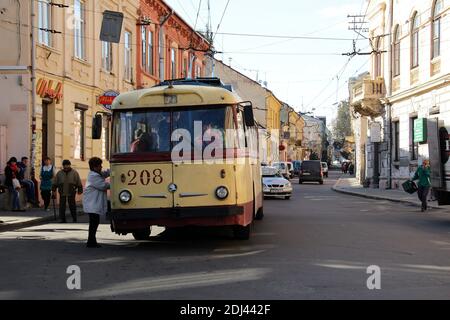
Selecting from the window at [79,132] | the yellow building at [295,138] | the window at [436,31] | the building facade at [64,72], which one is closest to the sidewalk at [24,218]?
the building facade at [64,72]

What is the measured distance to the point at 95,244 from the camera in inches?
434

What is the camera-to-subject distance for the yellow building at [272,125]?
68.2 meters

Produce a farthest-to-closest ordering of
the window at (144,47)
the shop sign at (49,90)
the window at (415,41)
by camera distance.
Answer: the window at (144,47) < the window at (415,41) < the shop sign at (49,90)

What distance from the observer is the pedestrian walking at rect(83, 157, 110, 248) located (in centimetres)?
1084

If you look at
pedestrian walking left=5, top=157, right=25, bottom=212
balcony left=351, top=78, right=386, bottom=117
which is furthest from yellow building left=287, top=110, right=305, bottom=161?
pedestrian walking left=5, top=157, right=25, bottom=212

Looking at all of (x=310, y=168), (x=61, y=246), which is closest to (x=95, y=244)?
(x=61, y=246)

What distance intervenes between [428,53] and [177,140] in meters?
20.7

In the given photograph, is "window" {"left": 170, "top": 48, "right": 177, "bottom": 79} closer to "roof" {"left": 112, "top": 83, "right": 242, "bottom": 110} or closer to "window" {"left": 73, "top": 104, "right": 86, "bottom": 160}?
"window" {"left": 73, "top": 104, "right": 86, "bottom": 160}

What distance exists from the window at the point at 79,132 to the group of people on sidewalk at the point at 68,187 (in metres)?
4.44

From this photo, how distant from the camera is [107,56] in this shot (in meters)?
26.5

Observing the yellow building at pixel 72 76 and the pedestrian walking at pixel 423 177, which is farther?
the yellow building at pixel 72 76

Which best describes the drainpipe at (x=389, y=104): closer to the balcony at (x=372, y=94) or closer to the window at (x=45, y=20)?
the balcony at (x=372, y=94)

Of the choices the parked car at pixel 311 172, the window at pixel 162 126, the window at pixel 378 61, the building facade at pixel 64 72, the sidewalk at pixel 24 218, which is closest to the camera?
the window at pixel 162 126
